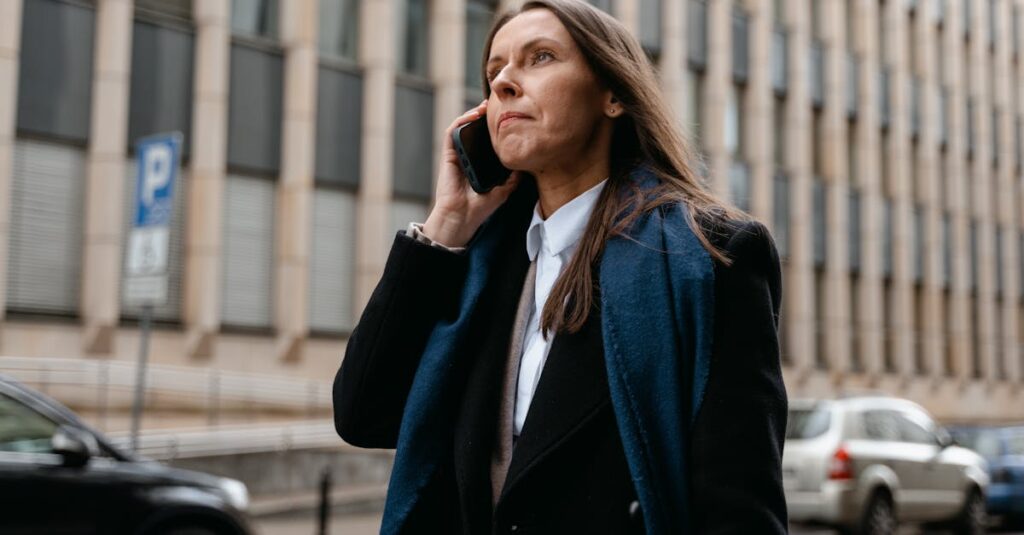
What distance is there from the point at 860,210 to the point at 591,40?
35.8 metres

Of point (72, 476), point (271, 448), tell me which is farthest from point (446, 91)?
point (72, 476)

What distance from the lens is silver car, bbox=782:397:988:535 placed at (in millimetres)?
14664

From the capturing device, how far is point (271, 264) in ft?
69.2

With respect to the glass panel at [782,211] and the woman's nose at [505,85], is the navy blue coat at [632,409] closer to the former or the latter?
the woman's nose at [505,85]

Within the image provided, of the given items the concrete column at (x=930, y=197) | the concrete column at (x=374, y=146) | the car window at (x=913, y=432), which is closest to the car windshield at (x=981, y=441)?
the car window at (x=913, y=432)

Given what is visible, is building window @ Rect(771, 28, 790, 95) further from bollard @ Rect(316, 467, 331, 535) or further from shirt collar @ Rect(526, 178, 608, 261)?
shirt collar @ Rect(526, 178, 608, 261)

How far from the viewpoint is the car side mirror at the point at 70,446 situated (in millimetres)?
8352

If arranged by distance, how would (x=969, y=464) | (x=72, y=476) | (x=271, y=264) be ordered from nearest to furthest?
(x=72, y=476) < (x=969, y=464) < (x=271, y=264)

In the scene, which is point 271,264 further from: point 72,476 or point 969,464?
point 72,476

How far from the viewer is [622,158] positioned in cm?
258

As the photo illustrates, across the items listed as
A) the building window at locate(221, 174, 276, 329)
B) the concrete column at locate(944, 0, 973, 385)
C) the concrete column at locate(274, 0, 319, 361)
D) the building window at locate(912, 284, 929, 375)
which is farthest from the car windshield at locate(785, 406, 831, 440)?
the concrete column at locate(944, 0, 973, 385)

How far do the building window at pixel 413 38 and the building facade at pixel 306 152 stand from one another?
0.15ft

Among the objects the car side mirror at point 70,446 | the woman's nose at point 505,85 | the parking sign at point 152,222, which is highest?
the parking sign at point 152,222

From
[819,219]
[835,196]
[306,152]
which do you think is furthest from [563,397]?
[835,196]
